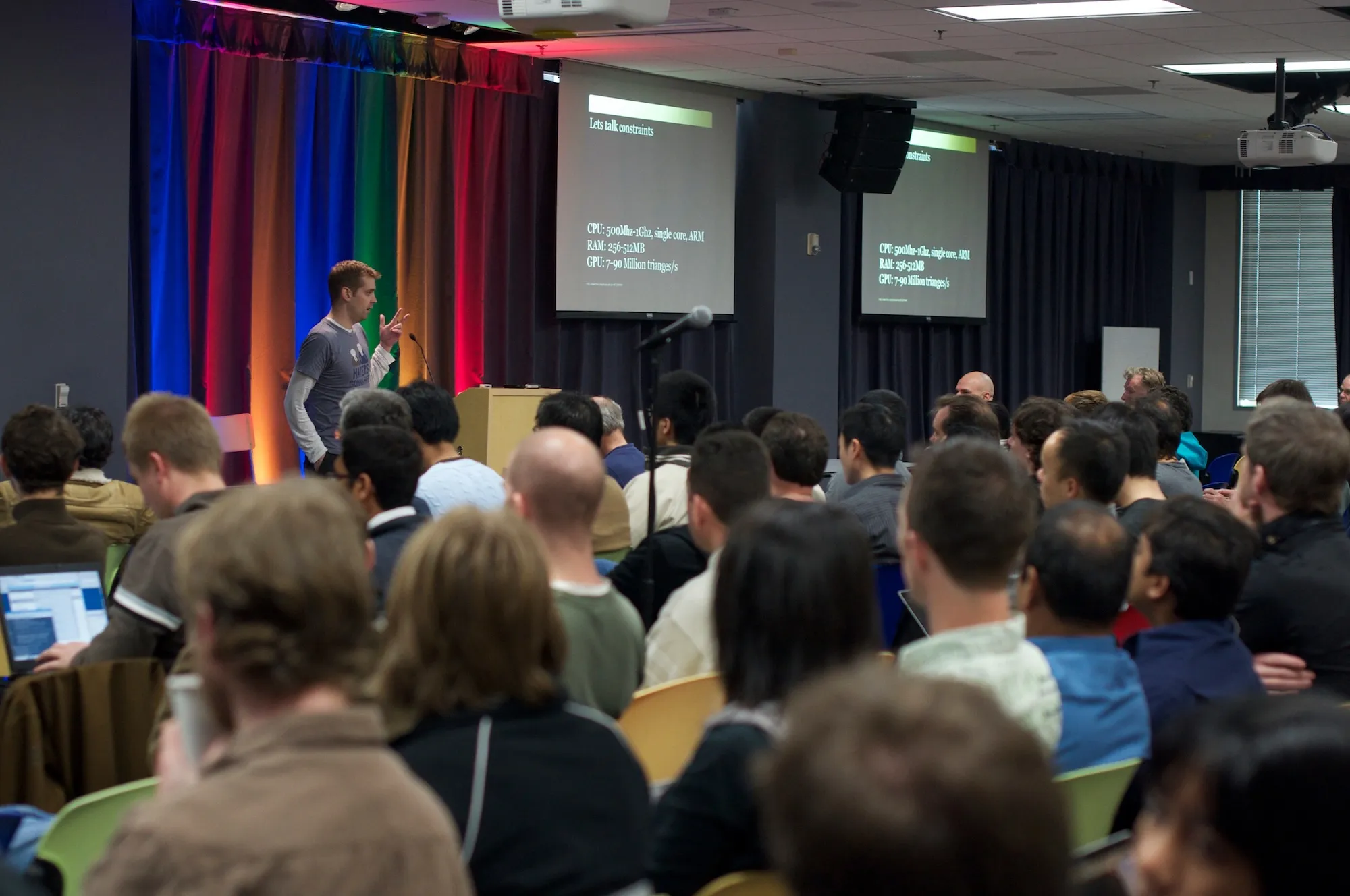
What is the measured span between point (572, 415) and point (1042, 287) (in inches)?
371

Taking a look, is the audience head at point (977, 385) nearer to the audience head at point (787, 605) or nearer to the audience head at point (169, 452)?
the audience head at point (169, 452)

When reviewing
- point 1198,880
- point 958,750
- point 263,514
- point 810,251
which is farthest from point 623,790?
point 810,251

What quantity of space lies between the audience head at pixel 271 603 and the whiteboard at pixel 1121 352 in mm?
13177

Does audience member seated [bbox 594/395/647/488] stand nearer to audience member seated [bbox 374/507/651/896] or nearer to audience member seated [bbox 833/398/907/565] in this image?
audience member seated [bbox 833/398/907/565]

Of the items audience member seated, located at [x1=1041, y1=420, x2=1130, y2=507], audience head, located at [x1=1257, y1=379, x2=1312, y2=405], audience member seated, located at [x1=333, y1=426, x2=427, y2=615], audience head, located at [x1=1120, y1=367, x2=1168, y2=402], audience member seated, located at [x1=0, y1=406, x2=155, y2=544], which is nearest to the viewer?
audience member seated, located at [x1=333, y1=426, x2=427, y2=615]

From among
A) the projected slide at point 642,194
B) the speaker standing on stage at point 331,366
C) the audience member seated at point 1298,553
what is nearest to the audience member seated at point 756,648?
the audience member seated at point 1298,553

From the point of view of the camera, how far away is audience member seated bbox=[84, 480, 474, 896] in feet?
4.01

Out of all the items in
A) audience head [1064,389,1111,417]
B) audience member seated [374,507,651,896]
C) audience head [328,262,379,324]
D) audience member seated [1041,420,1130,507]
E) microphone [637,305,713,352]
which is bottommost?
audience member seated [374,507,651,896]

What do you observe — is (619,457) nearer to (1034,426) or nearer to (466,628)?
A: (1034,426)

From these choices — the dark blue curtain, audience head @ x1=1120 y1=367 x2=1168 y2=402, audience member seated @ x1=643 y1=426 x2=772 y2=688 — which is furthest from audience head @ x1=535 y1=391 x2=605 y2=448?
the dark blue curtain

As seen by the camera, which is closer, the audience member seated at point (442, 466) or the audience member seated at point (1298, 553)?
the audience member seated at point (1298, 553)

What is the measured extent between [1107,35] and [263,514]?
7.94 meters

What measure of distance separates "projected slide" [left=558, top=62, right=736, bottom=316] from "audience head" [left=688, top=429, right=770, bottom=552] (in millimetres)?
6085

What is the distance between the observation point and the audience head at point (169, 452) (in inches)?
128
